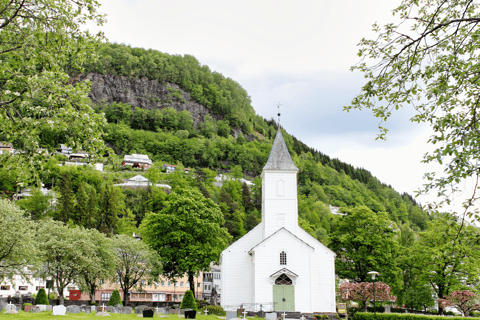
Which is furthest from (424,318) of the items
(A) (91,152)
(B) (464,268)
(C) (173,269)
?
(A) (91,152)

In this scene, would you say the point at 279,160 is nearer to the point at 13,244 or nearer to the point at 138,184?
the point at 13,244

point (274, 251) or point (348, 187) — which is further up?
point (348, 187)

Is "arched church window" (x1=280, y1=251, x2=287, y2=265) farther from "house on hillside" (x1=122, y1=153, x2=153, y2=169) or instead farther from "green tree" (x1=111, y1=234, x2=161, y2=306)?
"house on hillside" (x1=122, y1=153, x2=153, y2=169)

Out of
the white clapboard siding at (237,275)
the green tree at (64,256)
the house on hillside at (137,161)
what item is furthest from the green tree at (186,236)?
the house on hillside at (137,161)

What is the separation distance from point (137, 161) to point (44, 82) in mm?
159041

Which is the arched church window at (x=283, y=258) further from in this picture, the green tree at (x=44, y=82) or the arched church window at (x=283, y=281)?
the green tree at (x=44, y=82)

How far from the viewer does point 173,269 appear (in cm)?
4447

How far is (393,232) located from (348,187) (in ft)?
444

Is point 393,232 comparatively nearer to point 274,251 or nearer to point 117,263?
point 274,251

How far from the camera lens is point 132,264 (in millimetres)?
42219

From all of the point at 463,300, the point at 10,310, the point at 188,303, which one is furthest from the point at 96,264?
the point at 463,300

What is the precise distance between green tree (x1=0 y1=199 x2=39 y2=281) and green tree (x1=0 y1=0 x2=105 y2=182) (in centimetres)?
2644

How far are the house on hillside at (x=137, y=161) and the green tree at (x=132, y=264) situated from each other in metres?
117

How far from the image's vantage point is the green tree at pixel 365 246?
42250 mm
